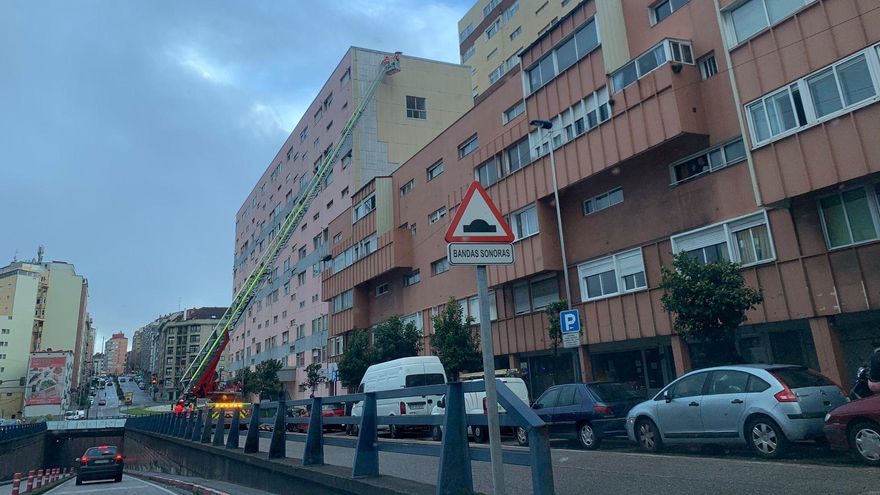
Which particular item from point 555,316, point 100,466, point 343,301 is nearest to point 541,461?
point 555,316

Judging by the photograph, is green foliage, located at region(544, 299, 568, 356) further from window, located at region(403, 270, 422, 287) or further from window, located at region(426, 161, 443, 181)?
window, located at region(426, 161, 443, 181)

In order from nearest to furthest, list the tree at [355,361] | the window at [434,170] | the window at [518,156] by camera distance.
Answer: the window at [518,156] < the window at [434,170] < the tree at [355,361]

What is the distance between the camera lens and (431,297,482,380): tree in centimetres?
2652

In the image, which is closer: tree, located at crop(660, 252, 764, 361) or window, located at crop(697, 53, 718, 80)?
tree, located at crop(660, 252, 764, 361)

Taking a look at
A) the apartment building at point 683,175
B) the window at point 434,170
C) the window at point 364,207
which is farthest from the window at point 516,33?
the apartment building at point 683,175

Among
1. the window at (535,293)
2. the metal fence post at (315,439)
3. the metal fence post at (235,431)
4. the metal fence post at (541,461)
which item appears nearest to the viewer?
the metal fence post at (541,461)

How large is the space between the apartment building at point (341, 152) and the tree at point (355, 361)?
9.56 meters

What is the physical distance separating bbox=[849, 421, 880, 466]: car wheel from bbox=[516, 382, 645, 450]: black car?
5.28m

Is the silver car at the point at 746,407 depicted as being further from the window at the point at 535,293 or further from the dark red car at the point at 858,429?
the window at the point at 535,293

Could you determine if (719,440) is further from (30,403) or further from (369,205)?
(30,403)

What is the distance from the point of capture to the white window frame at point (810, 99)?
13602 mm

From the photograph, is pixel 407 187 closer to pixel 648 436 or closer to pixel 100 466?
pixel 100 466

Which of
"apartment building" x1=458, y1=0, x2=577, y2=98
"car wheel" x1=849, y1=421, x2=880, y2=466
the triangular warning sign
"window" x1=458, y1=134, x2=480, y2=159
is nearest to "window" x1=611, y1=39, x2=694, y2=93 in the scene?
"window" x1=458, y1=134, x2=480, y2=159

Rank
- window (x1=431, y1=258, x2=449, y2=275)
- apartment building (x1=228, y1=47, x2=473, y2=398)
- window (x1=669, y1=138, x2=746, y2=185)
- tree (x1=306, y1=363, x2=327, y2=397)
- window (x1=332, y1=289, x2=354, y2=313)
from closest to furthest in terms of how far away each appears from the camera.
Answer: window (x1=669, y1=138, x2=746, y2=185) < window (x1=431, y1=258, x2=449, y2=275) < window (x1=332, y1=289, x2=354, y2=313) < tree (x1=306, y1=363, x2=327, y2=397) < apartment building (x1=228, y1=47, x2=473, y2=398)
